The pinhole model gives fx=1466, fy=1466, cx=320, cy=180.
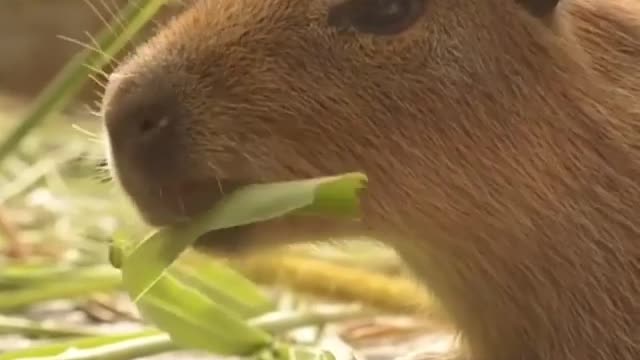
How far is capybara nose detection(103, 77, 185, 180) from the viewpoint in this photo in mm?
1187

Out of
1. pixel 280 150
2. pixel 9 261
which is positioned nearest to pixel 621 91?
pixel 280 150

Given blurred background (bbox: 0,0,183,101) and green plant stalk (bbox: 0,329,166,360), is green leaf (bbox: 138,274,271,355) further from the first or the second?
blurred background (bbox: 0,0,183,101)

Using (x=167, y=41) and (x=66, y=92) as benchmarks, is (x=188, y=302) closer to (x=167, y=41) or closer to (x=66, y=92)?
(x=167, y=41)

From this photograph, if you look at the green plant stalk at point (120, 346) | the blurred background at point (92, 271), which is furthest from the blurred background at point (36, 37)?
the green plant stalk at point (120, 346)

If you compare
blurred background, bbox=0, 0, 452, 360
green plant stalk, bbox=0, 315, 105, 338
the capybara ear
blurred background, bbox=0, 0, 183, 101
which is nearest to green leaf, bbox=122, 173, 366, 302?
blurred background, bbox=0, 0, 452, 360

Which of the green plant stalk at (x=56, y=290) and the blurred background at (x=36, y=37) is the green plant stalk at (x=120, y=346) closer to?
the green plant stalk at (x=56, y=290)

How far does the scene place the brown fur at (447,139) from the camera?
1.21 metres

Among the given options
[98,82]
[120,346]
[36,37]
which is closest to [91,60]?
[98,82]

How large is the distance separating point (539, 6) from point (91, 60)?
0.58 meters

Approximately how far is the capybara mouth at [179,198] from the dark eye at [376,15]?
166 millimetres

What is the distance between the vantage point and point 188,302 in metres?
1.32

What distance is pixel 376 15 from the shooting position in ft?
4.13

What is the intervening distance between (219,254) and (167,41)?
0.20 meters

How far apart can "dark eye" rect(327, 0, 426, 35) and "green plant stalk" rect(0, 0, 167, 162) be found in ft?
0.92
